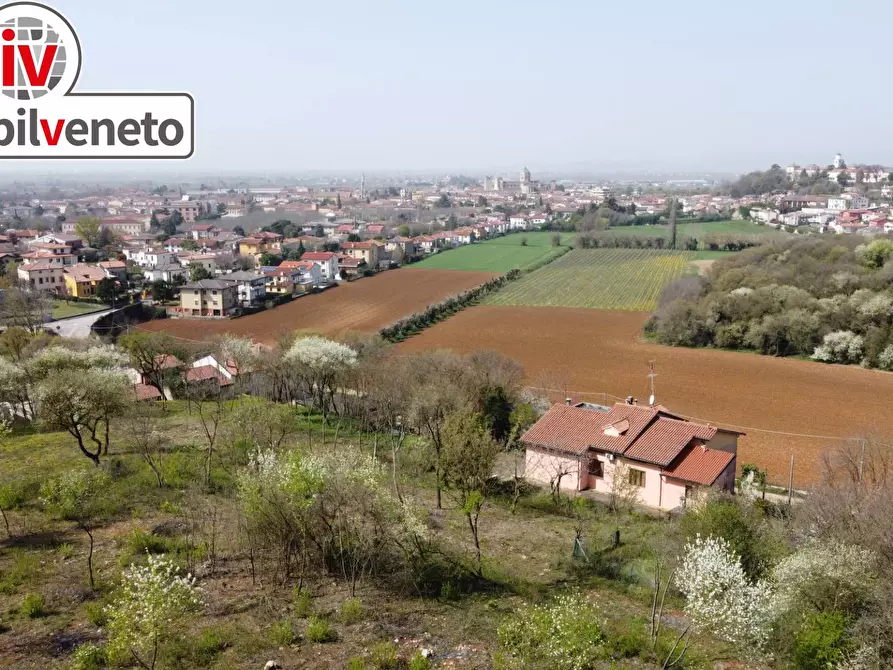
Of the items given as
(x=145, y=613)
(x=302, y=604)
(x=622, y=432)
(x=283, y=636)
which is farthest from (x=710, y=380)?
(x=145, y=613)

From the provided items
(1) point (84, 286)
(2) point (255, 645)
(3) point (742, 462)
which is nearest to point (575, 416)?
(3) point (742, 462)

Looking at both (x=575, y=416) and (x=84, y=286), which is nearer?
(x=575, y=416)

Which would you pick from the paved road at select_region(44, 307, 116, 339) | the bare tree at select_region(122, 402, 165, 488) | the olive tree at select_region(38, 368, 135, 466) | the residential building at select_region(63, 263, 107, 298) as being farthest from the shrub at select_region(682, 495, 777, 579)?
the residential building at select_region(63, 263, 107, 298)

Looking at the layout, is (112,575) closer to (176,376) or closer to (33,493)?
(33,493)

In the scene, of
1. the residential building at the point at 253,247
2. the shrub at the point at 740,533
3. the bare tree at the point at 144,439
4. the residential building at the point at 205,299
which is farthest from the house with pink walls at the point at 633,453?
the residential building at the point at 253,247

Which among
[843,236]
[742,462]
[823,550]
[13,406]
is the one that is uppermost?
[843,236]

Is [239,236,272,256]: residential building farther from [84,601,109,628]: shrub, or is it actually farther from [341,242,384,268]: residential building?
[84,601,109,628]: shrub

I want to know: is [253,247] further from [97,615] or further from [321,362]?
[97,615]
